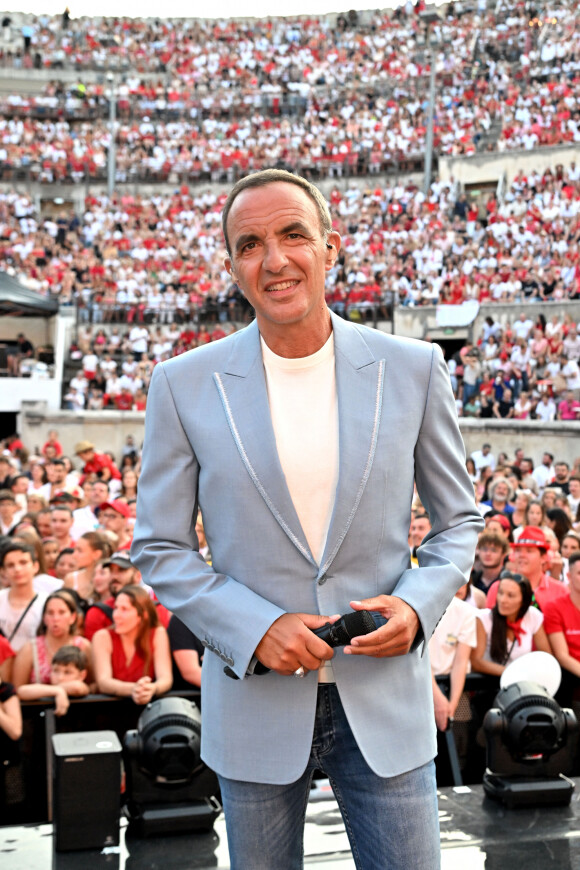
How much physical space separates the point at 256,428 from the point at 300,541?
226 mm

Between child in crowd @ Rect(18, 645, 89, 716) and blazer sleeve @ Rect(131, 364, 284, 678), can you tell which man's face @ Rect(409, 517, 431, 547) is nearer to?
child in crowd @ Rect(18, 645, 89, 716)

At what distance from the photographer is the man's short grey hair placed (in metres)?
1.99

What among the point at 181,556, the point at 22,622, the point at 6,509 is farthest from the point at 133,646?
the point at 6,509

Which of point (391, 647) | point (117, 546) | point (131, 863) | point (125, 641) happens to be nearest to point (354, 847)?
point (391, 647)

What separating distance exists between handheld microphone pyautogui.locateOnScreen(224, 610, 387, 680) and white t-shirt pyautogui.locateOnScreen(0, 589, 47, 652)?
3.72 metres

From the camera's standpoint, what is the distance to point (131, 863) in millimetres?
3738

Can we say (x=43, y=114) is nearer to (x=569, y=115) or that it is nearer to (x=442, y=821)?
(x=569, y=115)

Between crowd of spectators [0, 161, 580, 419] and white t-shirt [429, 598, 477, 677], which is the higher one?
crowd of spectators [0, 161, 580, 419]

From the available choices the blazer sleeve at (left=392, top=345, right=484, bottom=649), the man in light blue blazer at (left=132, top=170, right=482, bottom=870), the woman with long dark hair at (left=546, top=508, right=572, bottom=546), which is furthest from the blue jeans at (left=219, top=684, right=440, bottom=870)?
the woman with long dark hair at (left=546, top=508, right=572, bottom=546)

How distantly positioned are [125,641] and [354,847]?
3.22 m

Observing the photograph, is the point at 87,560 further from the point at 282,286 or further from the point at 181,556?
the point at 282,286

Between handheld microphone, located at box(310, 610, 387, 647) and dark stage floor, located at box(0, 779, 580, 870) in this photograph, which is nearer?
handheld microphone, located at box(310, 610, 387, 647)

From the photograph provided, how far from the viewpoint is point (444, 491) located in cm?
203

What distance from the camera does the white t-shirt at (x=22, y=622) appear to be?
208 inches
